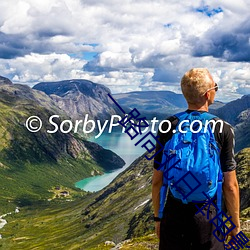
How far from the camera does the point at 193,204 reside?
11219 mm

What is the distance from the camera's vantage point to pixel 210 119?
11.3 meters

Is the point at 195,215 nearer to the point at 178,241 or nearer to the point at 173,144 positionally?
the point at 178,241

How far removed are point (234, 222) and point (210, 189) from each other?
1.76 meters

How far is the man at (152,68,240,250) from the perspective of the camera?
1127cm

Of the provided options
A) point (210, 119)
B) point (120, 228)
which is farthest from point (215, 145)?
point (120, 228)

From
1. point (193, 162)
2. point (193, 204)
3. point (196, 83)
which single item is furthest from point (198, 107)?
point (193, 204)

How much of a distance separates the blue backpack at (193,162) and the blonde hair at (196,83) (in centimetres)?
66

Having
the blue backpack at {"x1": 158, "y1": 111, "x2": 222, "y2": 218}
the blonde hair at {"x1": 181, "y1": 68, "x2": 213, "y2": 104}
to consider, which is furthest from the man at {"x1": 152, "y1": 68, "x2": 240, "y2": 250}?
the blue backpack at {"x1": 158, "y1": 111, "x2": 222, "y2": 218}

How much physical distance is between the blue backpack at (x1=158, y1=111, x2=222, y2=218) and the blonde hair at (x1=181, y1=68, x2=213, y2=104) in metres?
0.66

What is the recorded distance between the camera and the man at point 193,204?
11266 millimetres

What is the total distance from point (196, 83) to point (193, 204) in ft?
12.1

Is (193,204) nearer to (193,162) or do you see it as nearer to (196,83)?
(193,162)

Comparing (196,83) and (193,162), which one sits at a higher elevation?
(196,83)

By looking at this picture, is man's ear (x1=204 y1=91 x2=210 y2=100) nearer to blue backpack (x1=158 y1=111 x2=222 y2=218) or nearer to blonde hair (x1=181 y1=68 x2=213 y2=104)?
blonde hair (x1=181 y1=68 x2=213 y2=104)
